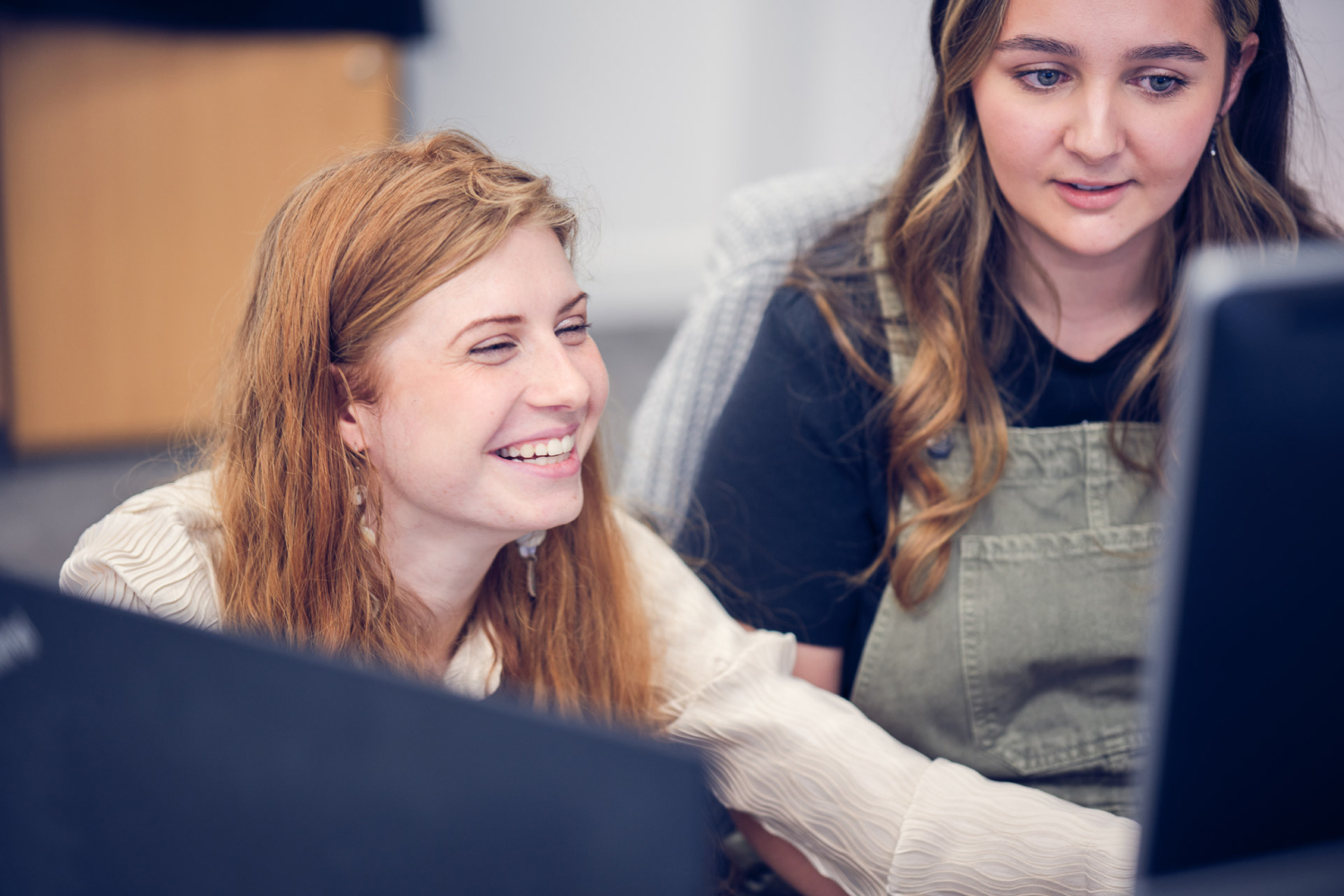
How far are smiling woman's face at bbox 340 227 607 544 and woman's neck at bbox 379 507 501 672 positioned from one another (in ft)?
0.10

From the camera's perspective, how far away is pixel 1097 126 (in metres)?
0.91

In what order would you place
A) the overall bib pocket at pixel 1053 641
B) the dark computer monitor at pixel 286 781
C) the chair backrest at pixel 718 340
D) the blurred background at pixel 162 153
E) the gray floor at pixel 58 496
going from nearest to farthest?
the dark computer monitor at pixel 286 781, the overall bib pocket at pixel 1053 641, the chair backrest at pixel 718 340, the gray floor at pixel 58 496, the blurred background at pixel 162 153

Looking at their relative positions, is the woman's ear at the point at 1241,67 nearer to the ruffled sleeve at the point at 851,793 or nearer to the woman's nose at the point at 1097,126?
the woman's nose at the point at 1097,126

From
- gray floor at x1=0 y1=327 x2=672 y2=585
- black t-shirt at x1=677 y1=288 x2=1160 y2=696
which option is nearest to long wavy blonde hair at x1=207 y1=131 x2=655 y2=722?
black t-shirt at x1=677 y1=288 x2=1160 y2=696

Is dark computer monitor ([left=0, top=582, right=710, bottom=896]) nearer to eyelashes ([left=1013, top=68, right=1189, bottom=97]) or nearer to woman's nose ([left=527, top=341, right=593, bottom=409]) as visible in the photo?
woman's nose ([left=527, top=341, right=593, bottom=409])

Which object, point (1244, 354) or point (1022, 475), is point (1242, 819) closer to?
point (1244, 354)

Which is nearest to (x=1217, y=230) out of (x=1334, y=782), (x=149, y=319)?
(x=1334, y=782)

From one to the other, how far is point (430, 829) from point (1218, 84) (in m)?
0.89

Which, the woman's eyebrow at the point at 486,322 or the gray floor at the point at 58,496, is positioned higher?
the woman's eyebrow at the point at 486,322

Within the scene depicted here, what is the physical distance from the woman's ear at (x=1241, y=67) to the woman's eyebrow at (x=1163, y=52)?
94mm

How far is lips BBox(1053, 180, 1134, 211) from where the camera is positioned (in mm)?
957

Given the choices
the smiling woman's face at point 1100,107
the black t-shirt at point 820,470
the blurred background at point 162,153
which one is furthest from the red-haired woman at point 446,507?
the blurred background at point 162,153

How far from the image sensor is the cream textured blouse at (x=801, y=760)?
77cm

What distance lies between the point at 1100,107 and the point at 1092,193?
0.07m
